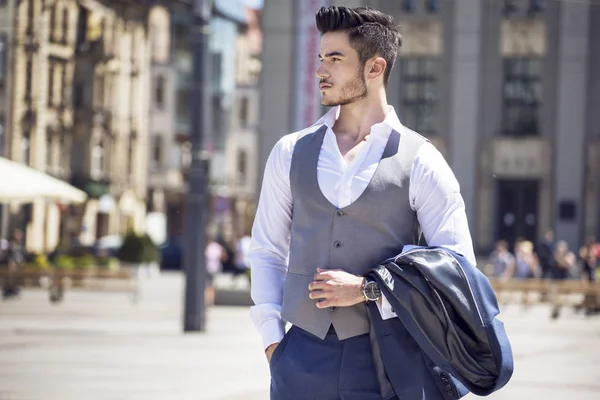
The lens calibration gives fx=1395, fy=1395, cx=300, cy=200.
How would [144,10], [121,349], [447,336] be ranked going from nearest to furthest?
1. [447,336]
2. [121,349]
3. [144,10]

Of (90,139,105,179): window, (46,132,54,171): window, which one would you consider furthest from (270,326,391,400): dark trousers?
(90,139,105,179): window

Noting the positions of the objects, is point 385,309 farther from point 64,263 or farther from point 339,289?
point 64,263

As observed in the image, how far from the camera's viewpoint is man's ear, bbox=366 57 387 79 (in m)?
4.02

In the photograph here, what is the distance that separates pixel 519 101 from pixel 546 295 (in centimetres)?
1705

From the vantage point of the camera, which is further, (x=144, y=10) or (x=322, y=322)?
(x=144, y=10)

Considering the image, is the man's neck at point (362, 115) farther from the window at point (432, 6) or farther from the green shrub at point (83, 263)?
the window at point (432, 6)

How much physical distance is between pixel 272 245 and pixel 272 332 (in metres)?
0.27

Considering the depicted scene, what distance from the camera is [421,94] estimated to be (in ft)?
146

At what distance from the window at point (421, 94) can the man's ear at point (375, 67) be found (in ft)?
133

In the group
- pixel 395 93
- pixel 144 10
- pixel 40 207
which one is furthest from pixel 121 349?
pixel 144 10

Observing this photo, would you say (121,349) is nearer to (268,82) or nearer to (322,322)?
(322,322)

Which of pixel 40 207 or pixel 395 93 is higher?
pixel 395 93

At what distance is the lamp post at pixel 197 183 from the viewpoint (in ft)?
63.2

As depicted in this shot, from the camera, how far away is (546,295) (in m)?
28.2
